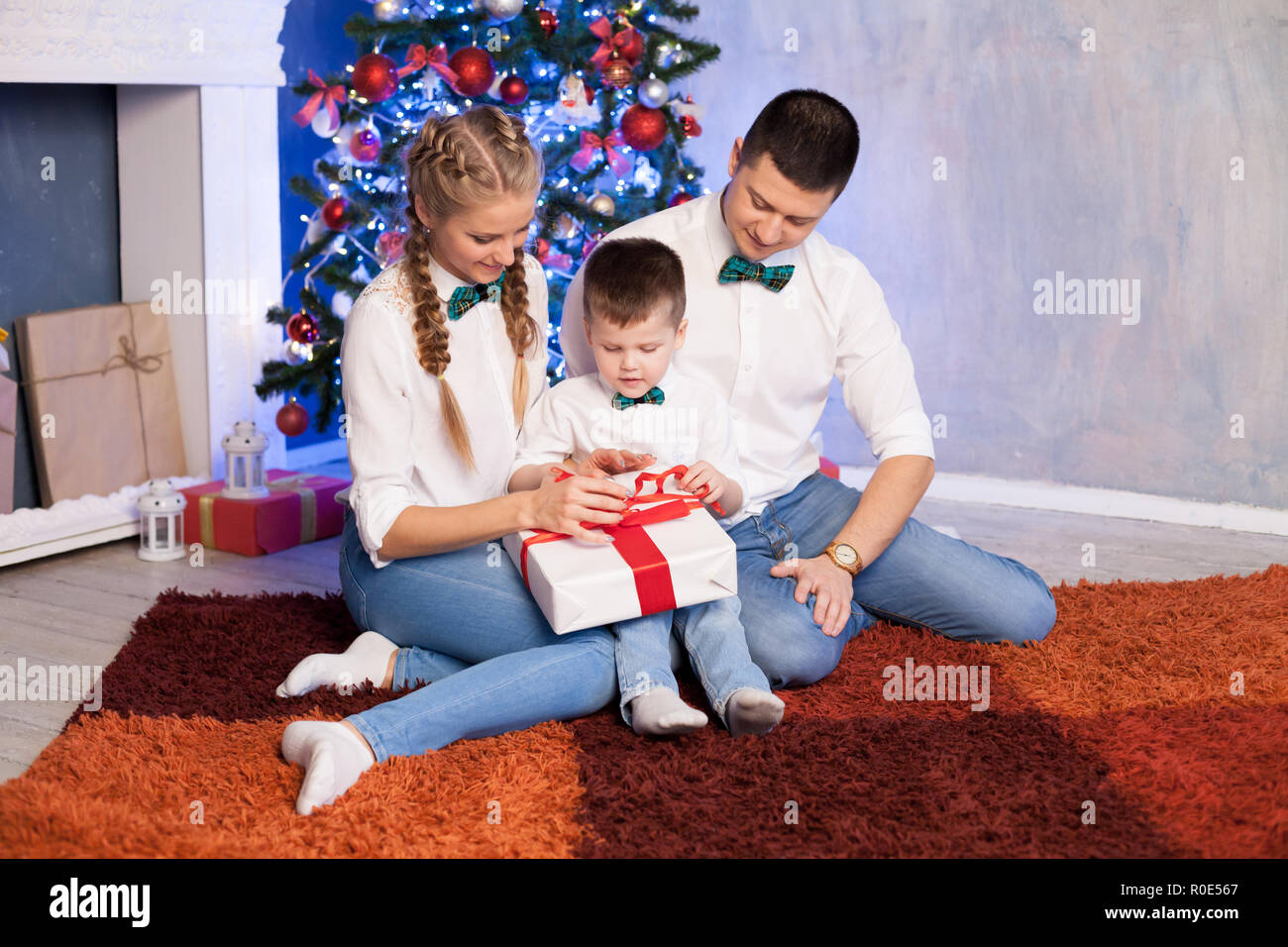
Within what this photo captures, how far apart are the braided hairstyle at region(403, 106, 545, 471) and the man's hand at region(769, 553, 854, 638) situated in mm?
580

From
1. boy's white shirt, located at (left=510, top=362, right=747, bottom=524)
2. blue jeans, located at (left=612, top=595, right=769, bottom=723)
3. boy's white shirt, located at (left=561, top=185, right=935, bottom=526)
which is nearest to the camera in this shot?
blue jeans, located at (left=612, top=595, right=769, bottom=723)

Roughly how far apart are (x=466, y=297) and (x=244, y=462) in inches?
55.1

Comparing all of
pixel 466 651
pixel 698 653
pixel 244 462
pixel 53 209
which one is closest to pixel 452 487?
pixel 466 651

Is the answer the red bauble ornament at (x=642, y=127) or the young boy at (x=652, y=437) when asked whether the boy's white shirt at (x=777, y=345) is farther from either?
the red bauble ornament at (x=642, y=127)

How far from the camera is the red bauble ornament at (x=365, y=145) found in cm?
310

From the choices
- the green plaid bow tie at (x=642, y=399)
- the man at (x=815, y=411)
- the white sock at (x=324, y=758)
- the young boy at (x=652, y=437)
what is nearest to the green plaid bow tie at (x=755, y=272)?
the man at (x=815, y=411)

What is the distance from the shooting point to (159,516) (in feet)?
10.1

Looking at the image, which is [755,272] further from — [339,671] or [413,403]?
[339,671]

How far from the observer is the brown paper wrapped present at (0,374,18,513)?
295cm

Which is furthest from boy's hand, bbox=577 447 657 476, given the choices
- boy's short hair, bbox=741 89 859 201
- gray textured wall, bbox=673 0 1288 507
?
gray textured wall, bbox=673 0 1288 507

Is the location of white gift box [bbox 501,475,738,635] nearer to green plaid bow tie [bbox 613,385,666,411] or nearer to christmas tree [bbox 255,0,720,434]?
green plaid bow tie [bbox 613,385,666,411]

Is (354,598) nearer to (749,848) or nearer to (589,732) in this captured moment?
(589,732)

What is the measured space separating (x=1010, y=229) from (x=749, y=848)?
2.61 meters
